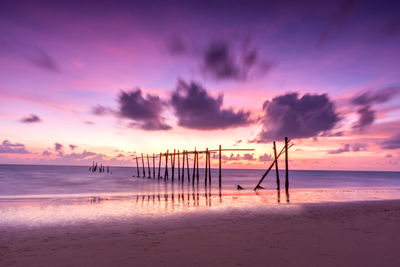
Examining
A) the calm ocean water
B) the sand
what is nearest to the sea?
the calm ocean water

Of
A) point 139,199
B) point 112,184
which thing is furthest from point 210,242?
point 112,184

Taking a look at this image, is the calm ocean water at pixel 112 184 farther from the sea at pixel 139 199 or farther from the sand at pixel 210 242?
the sand at pixel 210 242

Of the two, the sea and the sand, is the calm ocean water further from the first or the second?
the sand

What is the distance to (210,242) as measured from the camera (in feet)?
28.3

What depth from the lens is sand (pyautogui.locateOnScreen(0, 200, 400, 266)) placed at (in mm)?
6941

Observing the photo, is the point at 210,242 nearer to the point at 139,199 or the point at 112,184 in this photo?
the point at 139,199

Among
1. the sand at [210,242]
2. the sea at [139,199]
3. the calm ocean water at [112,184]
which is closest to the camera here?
the sand at [210,242]

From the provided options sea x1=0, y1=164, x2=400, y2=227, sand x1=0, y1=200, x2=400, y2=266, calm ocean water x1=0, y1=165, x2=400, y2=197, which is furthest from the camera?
calm ocean water x1=0, y1=165, x2=400, y2=197

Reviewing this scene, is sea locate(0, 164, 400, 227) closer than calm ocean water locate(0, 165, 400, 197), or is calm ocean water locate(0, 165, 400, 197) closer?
sea locate(0, 164, 400, 227)

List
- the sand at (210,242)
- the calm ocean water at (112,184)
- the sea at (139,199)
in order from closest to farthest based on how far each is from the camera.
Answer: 1. the sand at (210,242)
2. the sea at (139,199)
3. the calm ocean water at (112,184)

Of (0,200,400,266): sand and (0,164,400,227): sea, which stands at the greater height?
(0,200,400,266): sand

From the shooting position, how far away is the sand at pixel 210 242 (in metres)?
6.94

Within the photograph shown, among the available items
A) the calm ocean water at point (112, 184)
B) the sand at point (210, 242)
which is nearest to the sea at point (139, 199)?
the calm ocean water at point (112, 184)

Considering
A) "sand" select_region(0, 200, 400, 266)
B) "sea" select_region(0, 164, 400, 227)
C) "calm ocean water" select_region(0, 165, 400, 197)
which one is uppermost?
"sand" select_region(0, 200, 400, 266)
